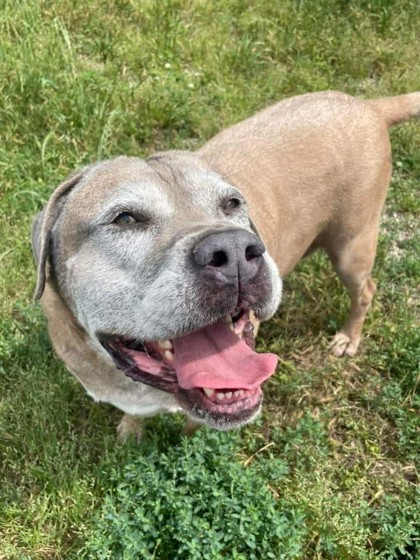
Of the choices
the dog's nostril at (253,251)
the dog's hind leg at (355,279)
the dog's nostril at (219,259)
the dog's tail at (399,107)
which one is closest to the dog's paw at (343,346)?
the dog's hind leg at (355,279)

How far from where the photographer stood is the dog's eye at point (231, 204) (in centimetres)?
304

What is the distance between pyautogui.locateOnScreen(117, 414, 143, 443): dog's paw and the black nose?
1.61 m

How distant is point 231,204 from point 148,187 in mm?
409

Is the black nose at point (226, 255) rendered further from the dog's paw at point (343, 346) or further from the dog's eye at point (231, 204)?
the dog's paw at point (343, 346)

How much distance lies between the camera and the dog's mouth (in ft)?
8.73

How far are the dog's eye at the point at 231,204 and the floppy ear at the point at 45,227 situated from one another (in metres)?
0.68

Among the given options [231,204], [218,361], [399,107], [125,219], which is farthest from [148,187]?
[399,107]

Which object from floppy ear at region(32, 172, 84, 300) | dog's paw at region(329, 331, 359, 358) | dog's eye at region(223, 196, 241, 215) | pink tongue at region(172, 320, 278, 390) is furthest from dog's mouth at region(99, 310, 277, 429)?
dog's paw at region(329, 331, 359, 358)

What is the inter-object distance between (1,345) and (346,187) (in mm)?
2198

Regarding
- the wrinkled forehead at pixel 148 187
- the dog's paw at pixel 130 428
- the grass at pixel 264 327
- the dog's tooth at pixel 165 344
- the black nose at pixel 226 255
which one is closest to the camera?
the black nose at pixel 226 255

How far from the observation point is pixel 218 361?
2693 millimetres

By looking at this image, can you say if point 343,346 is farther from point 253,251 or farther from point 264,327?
point 253,251

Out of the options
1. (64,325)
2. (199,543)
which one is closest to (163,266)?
(64,325)

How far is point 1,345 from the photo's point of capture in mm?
3996
